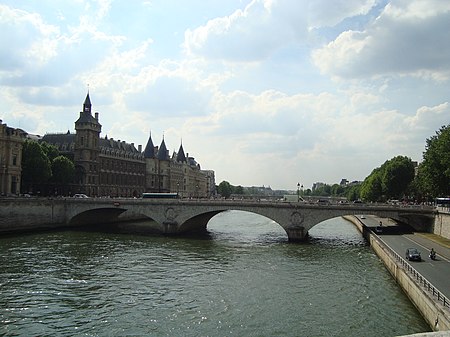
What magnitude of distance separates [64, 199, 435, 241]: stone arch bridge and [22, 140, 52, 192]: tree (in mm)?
15302

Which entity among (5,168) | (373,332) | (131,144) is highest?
(131,144)

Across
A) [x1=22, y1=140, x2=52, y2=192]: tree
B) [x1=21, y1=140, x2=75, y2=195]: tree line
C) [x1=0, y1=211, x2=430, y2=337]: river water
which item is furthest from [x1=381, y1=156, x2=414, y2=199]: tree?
[x1=22, y1=140, x2=52, y2=192]: tree

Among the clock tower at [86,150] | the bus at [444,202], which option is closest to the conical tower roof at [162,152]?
the clock tower at [86,150]

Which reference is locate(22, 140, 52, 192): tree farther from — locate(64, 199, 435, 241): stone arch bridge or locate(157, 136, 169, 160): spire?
locate(157, 136, 169, 160): spire

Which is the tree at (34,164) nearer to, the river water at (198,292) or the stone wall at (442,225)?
the river water at (198,292)

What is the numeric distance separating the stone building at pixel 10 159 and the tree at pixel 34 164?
12.7ft

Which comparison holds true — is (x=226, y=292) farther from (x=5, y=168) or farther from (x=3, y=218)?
(x=5, y=168)

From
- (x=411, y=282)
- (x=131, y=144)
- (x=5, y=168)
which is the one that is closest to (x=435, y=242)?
(x=411, y=282)

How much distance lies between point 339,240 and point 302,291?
33.8 meters

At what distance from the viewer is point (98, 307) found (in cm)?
2941

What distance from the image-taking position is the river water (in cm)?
2588

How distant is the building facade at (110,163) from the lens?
111 metres

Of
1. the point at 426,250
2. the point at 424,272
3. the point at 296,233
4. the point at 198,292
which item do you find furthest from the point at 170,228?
the point at 424,272

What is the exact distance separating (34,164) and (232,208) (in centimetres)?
4723
